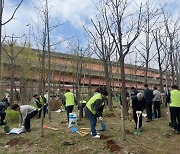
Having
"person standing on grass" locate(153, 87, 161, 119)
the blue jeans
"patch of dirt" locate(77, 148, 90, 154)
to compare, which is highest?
"person standing on grass" locate(153, 87, 161, 119)

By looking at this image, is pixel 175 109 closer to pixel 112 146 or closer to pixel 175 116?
pixel 175 116

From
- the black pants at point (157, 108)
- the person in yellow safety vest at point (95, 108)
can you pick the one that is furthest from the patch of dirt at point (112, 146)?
the black pants at point (157, 108)

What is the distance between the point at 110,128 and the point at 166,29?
9.76 meters

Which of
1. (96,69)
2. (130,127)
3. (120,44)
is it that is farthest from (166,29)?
(96,69)

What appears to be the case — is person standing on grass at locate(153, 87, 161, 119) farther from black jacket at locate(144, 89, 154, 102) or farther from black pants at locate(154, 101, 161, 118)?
black jacket at locate(144, 89, 154, 102)

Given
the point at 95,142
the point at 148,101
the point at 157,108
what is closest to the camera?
the point at 95,142

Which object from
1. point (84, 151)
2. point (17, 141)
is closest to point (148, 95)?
point (84, 151)

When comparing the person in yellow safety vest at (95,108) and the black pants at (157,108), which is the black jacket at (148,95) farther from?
the person in yellow safety vest at (95,108)

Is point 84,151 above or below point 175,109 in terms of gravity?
below

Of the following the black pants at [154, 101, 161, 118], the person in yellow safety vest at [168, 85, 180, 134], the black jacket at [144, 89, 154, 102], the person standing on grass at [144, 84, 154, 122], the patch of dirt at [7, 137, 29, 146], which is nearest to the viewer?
the patch of dirt at [7, 137, 29, 146]

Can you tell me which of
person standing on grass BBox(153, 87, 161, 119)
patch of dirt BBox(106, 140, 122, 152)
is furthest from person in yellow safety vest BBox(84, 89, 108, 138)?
person standing on grass BBox(153, 87, 161, 119)

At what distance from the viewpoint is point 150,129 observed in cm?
1014

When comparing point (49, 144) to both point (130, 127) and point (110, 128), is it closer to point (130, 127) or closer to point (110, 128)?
point (110, 128)

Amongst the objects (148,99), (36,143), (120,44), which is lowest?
(36,143)
